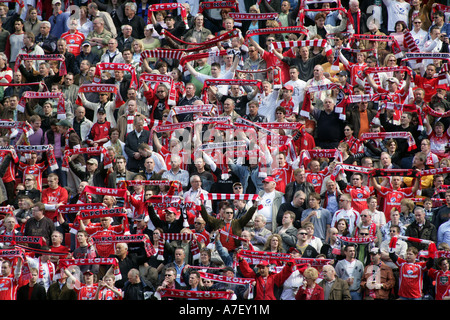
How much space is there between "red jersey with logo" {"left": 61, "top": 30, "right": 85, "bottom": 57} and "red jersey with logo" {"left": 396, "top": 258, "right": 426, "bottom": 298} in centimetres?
915

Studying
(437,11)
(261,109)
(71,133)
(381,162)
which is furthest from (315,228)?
(437,11)

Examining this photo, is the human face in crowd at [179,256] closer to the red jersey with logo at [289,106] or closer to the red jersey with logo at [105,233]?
the red jersey with logo at [105,233]

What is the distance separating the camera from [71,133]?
64.6 feet

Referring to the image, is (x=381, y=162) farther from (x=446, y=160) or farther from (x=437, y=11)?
(x=437, y=11)

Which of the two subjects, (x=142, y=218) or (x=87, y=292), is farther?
(x=142, y=218)

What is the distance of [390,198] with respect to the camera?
59.7ft

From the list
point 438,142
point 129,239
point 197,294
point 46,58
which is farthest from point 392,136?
point 46,58

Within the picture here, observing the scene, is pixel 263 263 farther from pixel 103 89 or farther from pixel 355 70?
pixel 355 70

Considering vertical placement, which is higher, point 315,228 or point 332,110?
point 332,110

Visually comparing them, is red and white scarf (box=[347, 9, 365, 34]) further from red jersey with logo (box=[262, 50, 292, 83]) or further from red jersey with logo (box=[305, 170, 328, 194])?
red jersey with logo (box=[305, 170, 328, 194])

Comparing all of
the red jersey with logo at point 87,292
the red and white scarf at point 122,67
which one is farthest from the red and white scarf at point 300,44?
the red jersey with logo at point 87,292

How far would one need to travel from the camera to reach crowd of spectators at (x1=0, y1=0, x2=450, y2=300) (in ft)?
54.1

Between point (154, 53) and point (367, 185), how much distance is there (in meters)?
5.40

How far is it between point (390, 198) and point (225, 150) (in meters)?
2.96
